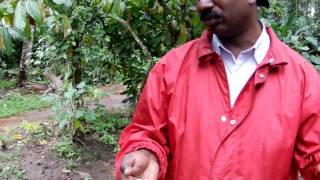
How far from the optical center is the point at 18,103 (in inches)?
328

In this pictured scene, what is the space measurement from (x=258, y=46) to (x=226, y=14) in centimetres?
16

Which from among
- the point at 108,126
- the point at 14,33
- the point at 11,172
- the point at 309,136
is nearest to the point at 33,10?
the point at 14,33

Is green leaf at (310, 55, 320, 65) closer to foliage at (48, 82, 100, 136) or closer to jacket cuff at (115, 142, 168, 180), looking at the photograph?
jacket cuff at (115, 142, 168, 180)

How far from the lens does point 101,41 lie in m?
4.22

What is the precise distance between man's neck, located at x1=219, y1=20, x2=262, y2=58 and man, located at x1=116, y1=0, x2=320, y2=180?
0.04ft

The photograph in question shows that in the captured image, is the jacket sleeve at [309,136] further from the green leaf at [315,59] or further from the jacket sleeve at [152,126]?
the green leaf at [315,59]

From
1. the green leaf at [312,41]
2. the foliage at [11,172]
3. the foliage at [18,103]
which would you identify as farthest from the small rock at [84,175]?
the foliage at [18,103]

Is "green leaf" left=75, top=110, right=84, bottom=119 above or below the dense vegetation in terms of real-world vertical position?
below

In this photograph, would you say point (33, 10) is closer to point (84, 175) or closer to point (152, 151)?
point (152, 151)

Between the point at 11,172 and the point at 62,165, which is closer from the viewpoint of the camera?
the point at 11,172

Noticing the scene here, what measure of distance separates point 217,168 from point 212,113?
16cm

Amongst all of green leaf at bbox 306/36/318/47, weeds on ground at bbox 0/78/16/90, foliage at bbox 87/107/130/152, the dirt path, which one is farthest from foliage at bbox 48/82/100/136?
weeds on ground at bbox 0/78/16/90

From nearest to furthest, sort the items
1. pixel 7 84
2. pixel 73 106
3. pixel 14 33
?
pixel 14 33
pixel 73 106
pixel 7 84

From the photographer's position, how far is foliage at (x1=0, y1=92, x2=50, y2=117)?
773 cm
